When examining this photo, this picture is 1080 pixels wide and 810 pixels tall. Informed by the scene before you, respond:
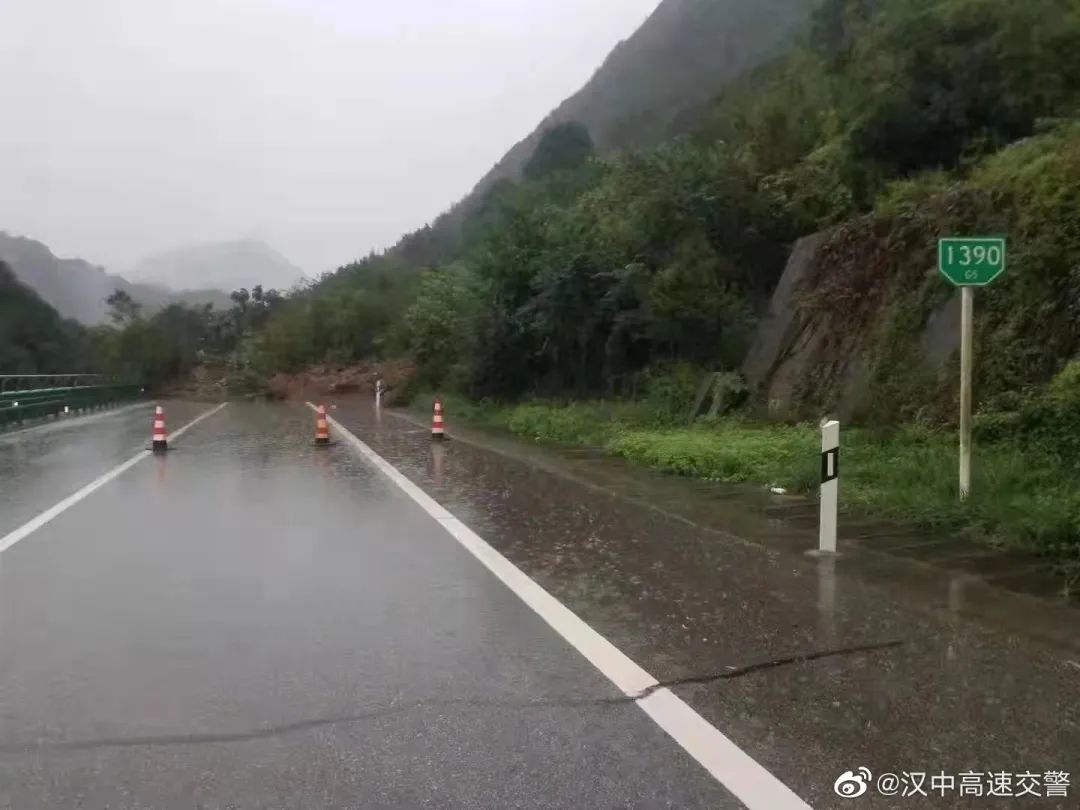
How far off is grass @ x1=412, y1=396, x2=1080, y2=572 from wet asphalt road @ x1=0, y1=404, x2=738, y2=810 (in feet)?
11.8

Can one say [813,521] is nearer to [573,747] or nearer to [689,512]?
[689,512]

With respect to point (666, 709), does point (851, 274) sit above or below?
above

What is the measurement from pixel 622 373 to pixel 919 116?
34.0 feet

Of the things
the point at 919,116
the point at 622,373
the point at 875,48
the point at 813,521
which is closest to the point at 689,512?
the point at 813,521

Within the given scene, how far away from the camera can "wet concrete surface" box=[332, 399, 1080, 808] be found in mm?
4855

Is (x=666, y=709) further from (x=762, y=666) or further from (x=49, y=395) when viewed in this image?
(x=49, y=395)

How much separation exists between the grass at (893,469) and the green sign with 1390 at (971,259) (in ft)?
6.50

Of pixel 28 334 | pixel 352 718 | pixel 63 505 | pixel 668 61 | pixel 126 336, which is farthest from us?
pixel 668 61

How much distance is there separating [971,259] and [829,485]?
9.57ft

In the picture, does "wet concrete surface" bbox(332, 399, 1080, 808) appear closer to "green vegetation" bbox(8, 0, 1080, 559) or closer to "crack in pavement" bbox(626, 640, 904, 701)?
"crack in pavement" bbox(626, 640, 904, 701)

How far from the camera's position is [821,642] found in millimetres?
6590

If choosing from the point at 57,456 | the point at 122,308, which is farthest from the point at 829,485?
the point at 122,308

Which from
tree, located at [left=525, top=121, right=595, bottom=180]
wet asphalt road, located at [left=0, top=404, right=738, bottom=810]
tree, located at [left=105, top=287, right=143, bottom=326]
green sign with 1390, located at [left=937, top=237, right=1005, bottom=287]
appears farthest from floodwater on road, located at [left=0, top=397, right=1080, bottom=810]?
tree, located at [left=105, top=287, right=143, bottom=326]

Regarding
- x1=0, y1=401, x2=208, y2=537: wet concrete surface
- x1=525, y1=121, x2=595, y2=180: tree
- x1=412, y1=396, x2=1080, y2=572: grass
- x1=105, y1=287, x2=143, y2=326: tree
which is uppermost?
x1=525, y1=121, x2=595, y2=180: tree
